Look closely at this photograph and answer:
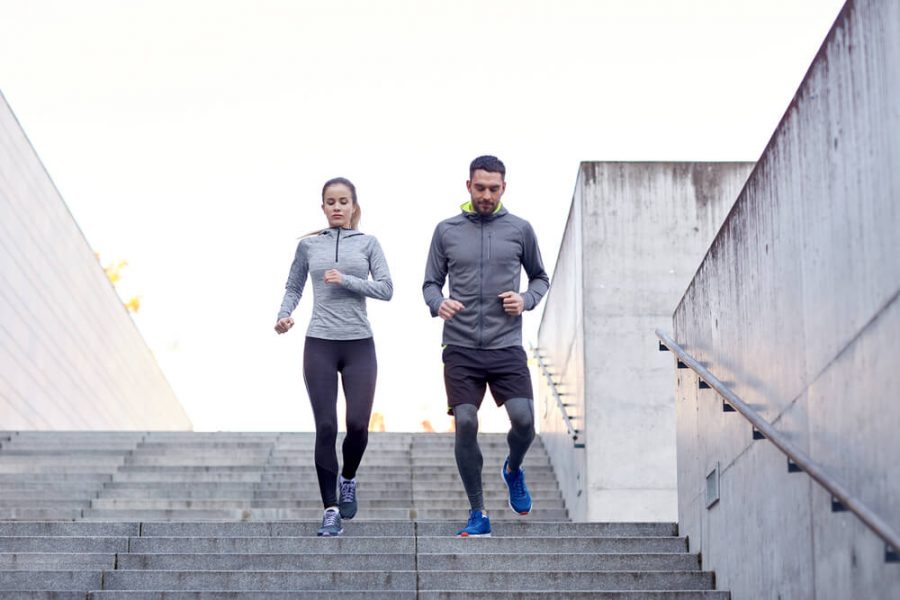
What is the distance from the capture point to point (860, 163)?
198 inches

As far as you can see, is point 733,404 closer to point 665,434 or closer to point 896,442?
point 896,442

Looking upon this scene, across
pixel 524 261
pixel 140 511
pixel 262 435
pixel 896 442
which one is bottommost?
pixel 262 435

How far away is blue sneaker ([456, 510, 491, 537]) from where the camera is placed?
24.2 feet

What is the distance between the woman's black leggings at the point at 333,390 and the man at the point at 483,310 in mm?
446

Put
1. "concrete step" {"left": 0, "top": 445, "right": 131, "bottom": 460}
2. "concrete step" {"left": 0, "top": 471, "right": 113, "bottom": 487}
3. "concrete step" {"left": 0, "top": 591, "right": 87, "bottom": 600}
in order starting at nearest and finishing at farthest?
"concrete step" {"left": 0, "top": 591, "right": 87, "bottom": 600} → "concrete step" {"left": 0, "top": 471, "right": 113, "bottom": 487} → "concrete step" {"left": 0, "top": 445, "right": 131, "bottom": 460}

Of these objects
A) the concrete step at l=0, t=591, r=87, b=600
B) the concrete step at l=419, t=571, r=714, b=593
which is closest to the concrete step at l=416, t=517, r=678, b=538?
the concrete step at l=419, t=571, r=714, b=593

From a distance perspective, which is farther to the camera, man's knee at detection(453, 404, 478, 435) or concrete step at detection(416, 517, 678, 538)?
concrete step at detection(416, 517, 678, 538)

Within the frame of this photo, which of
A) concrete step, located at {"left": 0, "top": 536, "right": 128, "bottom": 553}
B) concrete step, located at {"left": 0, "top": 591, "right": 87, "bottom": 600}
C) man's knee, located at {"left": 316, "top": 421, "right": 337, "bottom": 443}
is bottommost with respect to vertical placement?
concrete step, located at {"left": 0, "top": 536, "right": 128, "bottom": 553}

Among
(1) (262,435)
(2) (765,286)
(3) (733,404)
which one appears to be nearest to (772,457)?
(3) (733,404)

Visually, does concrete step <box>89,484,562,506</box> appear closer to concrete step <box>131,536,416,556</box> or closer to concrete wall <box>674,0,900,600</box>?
concrete step <box>131,536,416,556</box>

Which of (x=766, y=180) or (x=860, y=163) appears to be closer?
(x=860, y=163)

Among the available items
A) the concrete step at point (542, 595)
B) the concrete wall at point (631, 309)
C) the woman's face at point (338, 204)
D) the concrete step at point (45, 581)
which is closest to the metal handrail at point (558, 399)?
the concrete wall at point (631, 309)

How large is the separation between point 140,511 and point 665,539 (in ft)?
16.7

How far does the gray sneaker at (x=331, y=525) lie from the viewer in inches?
291
